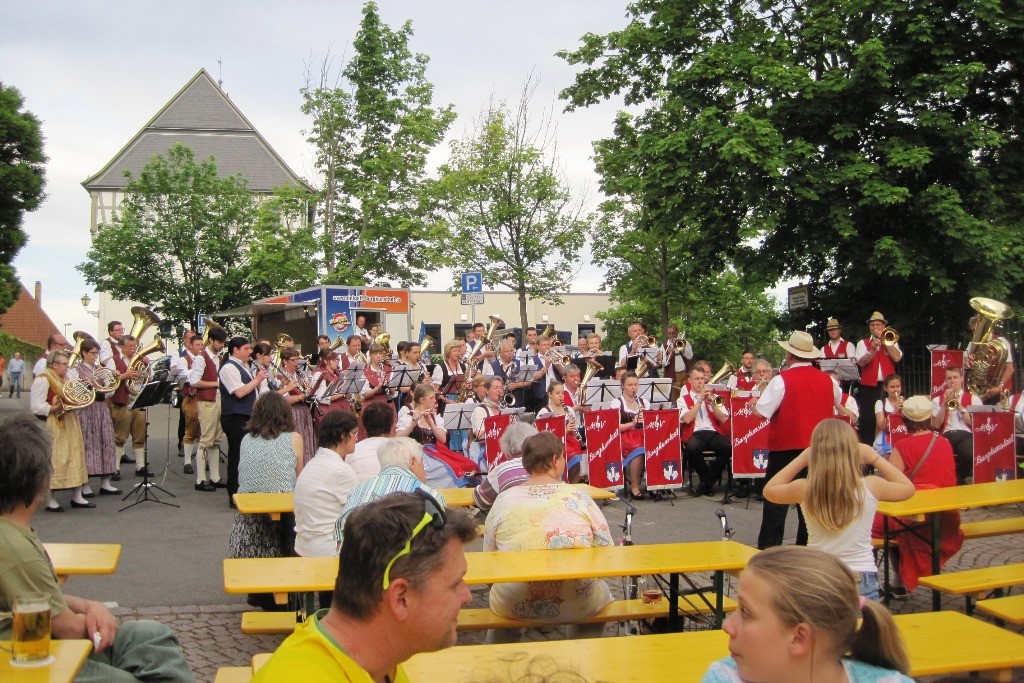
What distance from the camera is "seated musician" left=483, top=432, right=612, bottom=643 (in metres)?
5.36

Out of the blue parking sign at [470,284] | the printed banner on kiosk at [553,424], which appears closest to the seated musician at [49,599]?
the printed banner on kiosk at [553,424]

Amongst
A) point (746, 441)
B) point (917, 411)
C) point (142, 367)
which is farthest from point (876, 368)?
point (142, 367)

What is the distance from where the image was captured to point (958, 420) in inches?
471

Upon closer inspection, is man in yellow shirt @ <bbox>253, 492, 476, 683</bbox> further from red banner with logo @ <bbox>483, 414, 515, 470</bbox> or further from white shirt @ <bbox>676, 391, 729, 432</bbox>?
white shirt @ <bbox>676, 391, 729, 432</bbox>

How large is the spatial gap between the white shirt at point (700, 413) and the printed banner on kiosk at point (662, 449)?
2.00ft

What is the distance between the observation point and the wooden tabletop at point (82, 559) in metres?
4.82

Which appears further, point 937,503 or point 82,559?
point 937,503

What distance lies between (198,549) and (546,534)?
5.12 meters

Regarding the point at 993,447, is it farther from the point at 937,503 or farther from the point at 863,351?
the point at 937,503

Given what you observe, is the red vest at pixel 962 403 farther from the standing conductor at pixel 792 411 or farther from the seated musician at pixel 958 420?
the standing conductor at pixel 792 411

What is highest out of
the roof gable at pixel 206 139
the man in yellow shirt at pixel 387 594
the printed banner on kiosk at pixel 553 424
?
the roof gable at pixel 206 139

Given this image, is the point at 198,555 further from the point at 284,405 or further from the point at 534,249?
the point at 534,249

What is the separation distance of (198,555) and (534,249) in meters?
20.3

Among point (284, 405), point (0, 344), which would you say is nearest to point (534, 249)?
point (284, 405)
